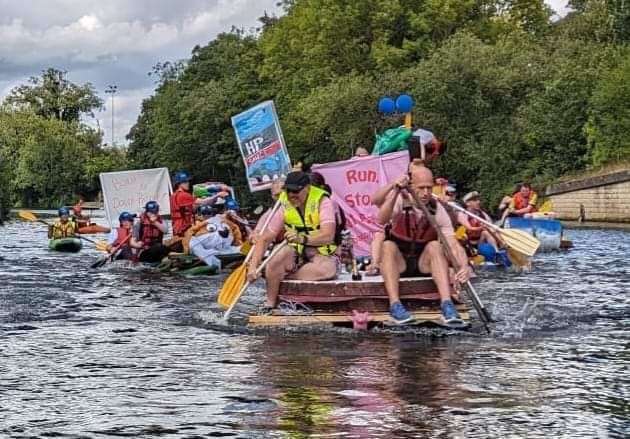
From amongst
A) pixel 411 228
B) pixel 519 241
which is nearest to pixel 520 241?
pixel 519 241

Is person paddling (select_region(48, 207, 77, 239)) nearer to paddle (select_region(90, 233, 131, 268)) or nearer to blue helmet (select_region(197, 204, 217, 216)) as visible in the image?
paddle (select_region(90, 233, 131, 268))

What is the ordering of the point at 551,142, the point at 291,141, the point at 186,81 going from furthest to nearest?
the point at 186,81 < the point at 291,141 < the point at 551,142

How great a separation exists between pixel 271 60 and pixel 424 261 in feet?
181

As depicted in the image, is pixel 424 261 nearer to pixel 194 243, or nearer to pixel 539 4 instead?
pixel 194 243

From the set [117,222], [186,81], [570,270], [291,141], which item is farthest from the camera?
[186,81]

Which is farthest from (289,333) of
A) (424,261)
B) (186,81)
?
(186,81)

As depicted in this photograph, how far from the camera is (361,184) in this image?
1490 centimetres

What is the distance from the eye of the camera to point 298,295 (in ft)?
41.3

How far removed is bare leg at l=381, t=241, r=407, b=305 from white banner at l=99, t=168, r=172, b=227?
→ 17573 millimetres

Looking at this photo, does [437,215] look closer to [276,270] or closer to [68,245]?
[276,270]

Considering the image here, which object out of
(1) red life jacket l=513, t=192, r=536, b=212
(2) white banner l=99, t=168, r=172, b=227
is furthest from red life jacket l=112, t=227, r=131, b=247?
(1) red life jacket l=513, t=192, r=536, b=212

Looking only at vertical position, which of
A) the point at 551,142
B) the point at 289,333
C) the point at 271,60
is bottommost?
the point at 289,333

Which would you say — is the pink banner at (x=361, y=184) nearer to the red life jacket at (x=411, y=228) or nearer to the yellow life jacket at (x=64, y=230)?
the red life jacket at (x=411, y=228)

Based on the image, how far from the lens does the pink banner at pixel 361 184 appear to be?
48.0 feet
